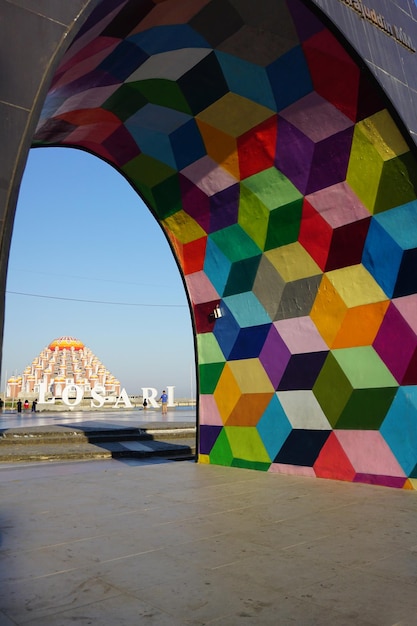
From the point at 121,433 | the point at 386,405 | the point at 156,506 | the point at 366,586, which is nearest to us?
the point at 366,586

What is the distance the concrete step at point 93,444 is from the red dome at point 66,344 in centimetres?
8839

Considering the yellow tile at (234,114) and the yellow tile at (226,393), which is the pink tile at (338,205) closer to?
the yellow tile at (234,114)

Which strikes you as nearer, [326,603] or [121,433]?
[326,603]

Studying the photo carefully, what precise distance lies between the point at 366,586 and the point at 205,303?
5.87 metres

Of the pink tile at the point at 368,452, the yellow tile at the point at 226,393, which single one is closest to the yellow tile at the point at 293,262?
the yellow tile at the point at 226,393

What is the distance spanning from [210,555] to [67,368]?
319ft

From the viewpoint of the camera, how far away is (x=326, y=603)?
2.83m

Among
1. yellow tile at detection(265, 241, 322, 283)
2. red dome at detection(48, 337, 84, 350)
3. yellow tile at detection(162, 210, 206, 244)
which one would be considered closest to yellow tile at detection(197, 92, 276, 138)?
yellow tile at detection(265, 241, 322, 283)

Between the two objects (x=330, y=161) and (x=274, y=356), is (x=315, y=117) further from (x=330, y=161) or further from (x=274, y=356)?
(x=274, y=356)

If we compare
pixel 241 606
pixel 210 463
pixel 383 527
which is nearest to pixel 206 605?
pixel 241 606

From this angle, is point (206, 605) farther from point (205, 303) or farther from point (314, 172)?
point (205, 303)

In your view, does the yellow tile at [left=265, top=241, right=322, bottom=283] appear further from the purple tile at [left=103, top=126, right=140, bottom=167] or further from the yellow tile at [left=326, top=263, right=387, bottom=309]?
the purple tile at [left=103, top=126, right=140, bottom=167]

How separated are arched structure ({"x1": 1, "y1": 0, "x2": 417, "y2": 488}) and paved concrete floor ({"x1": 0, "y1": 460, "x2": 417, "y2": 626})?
1.14 m

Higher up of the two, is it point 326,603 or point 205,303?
point 205,303
